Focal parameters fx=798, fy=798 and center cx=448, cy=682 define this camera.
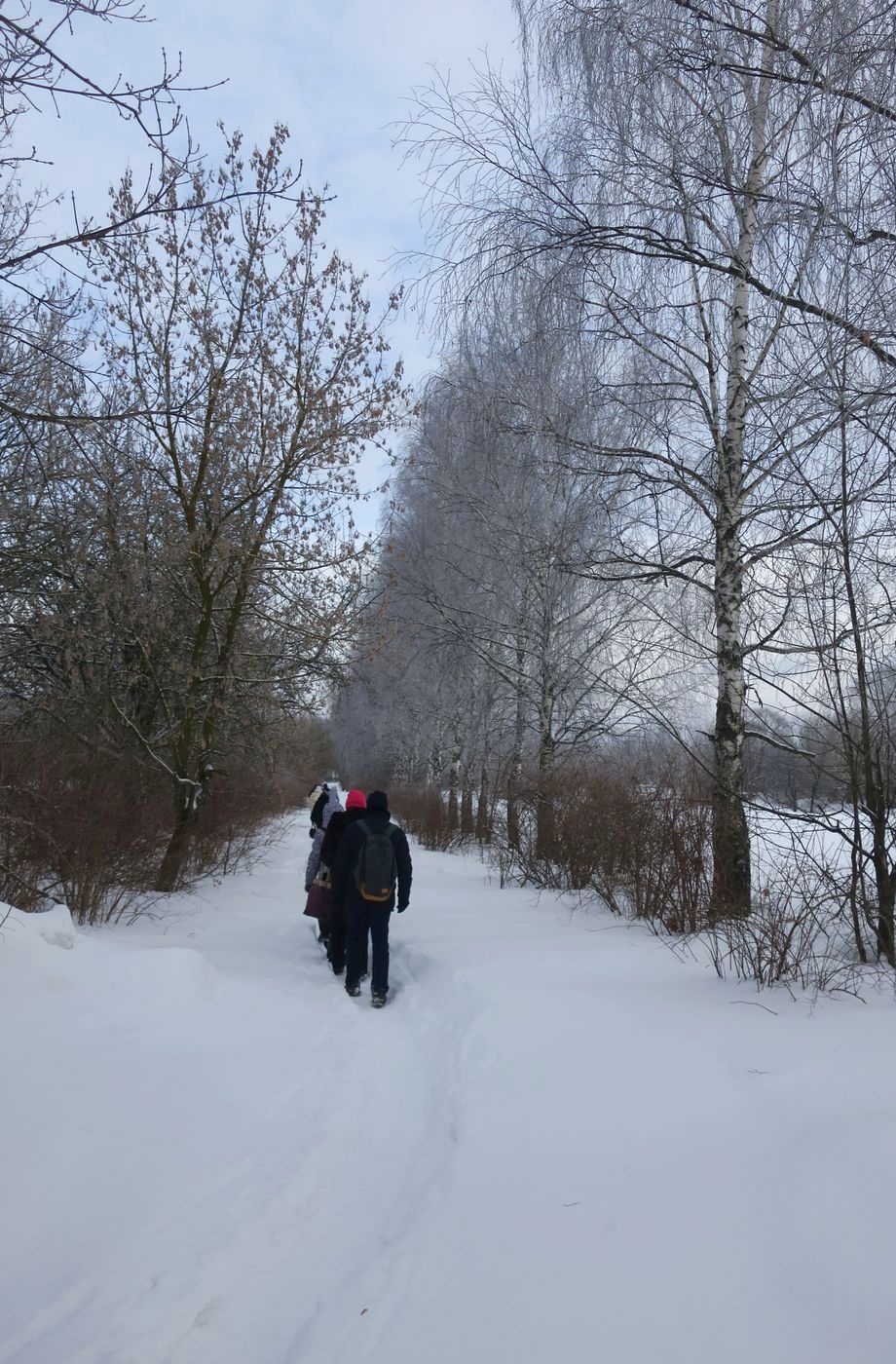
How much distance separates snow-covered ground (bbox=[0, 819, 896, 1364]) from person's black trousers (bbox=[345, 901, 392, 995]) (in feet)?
3.97

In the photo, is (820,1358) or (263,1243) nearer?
(820,1358)

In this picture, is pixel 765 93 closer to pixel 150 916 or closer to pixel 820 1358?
pixel 820 1358

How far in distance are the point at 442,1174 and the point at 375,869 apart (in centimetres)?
333

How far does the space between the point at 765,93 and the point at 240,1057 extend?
5.89 metres

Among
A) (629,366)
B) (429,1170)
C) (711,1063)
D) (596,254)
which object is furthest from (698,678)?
(429,1170)

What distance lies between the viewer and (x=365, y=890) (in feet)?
20.8

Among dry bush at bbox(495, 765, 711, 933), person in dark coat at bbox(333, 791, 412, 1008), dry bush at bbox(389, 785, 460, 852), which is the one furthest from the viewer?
dry bush at bbox(389, 785, 460, 852)

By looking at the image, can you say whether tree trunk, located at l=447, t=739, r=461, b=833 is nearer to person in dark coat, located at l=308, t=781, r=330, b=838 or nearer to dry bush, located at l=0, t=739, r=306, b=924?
dry bush, located at l=0, t=739, r=306, b=924

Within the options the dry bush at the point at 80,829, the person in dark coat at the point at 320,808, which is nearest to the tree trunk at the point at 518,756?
the person in dark coat at the point at 320,808

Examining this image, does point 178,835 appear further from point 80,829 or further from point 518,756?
point 518,756

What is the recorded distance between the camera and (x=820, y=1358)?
1.86m

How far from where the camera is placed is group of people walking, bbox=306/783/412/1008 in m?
6.32

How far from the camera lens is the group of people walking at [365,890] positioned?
6.32m

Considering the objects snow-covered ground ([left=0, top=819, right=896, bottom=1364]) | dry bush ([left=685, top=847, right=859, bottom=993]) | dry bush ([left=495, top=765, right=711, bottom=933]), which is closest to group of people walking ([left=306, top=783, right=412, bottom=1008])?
snow-covered ground ([left=0, top=819, right=896, bottom=1364])
